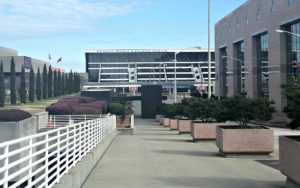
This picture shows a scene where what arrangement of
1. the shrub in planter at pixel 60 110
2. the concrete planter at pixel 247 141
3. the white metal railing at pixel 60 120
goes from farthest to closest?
the shrub in planter at pixel 60 110
the white metal railing at pixel 60 120
the concrete planter at pixel 247 141

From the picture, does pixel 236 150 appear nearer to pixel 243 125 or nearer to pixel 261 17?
pixel 243 125

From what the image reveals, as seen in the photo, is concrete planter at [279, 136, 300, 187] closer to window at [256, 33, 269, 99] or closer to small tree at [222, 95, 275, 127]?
small tree at [222, 95, 275, 127]

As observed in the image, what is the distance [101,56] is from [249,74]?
109m

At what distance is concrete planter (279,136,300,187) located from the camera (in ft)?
31.1

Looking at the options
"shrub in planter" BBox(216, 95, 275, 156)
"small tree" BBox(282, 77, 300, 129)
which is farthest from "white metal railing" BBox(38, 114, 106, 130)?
"small tree" BBox(282, 77, 300, 129)

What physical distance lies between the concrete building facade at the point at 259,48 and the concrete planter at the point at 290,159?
46.3m

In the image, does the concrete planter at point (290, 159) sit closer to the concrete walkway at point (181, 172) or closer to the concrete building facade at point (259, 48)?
the concrete walkway at point (181, 172)

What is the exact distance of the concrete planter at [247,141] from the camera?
55.7 ft

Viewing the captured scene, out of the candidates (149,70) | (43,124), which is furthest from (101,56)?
(43,124)

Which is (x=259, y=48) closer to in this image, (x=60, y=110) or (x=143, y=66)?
(x=60, y=110)

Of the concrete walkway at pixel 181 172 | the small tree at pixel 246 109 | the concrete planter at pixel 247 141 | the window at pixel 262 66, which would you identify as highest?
the window at pixel 262 66

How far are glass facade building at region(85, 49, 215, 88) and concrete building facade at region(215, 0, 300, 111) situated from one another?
5742cm

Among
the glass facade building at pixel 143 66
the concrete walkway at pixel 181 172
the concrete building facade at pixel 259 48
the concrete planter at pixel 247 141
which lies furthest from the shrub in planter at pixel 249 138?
the glass facade building at pixel 143 66

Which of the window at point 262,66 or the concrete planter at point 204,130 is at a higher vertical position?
the window at point 262,66
